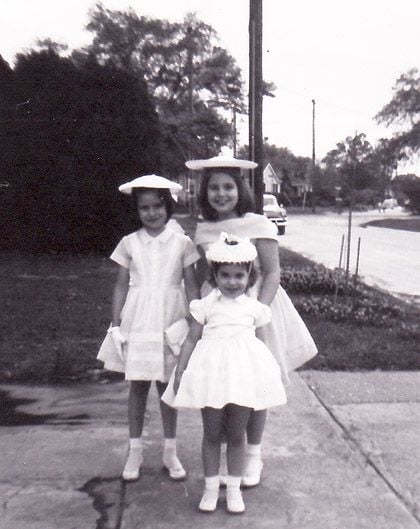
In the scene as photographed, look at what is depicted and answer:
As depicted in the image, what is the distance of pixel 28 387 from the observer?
20.0ft

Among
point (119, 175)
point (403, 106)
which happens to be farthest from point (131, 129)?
point (403, 106)

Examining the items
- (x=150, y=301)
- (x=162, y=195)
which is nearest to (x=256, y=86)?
(x=162, y=195)

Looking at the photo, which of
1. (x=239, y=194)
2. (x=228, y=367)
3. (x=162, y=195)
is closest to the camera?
(x=228, y=367)

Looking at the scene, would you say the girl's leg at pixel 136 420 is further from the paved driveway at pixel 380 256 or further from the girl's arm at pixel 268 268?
the paved driveway at pixel 380 256

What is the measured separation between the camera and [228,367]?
11.9ft

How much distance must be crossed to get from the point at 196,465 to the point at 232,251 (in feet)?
4.33

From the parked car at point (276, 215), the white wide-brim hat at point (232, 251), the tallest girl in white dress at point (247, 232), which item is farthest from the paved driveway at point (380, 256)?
the white wide-brim hat at point (232, 251)

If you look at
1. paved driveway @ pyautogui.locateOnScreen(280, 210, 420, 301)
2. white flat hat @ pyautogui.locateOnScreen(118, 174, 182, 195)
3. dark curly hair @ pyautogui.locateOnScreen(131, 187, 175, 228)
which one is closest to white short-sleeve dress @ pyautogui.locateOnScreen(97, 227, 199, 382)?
dark curly hair @ pyautogui.locateOnScreen(131, 187, 175, 228)

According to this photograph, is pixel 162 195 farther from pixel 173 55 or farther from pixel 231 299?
pixel 173 55

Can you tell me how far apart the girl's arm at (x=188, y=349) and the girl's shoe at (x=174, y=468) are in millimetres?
537

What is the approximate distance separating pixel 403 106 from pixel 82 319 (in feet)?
191

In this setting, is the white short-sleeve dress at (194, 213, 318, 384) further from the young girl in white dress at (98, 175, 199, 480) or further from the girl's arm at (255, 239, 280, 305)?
the young girl in white dress at (98, 175, 199, 480)

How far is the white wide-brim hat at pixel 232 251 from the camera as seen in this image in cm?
371

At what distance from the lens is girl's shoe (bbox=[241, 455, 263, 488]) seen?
4.04 m
